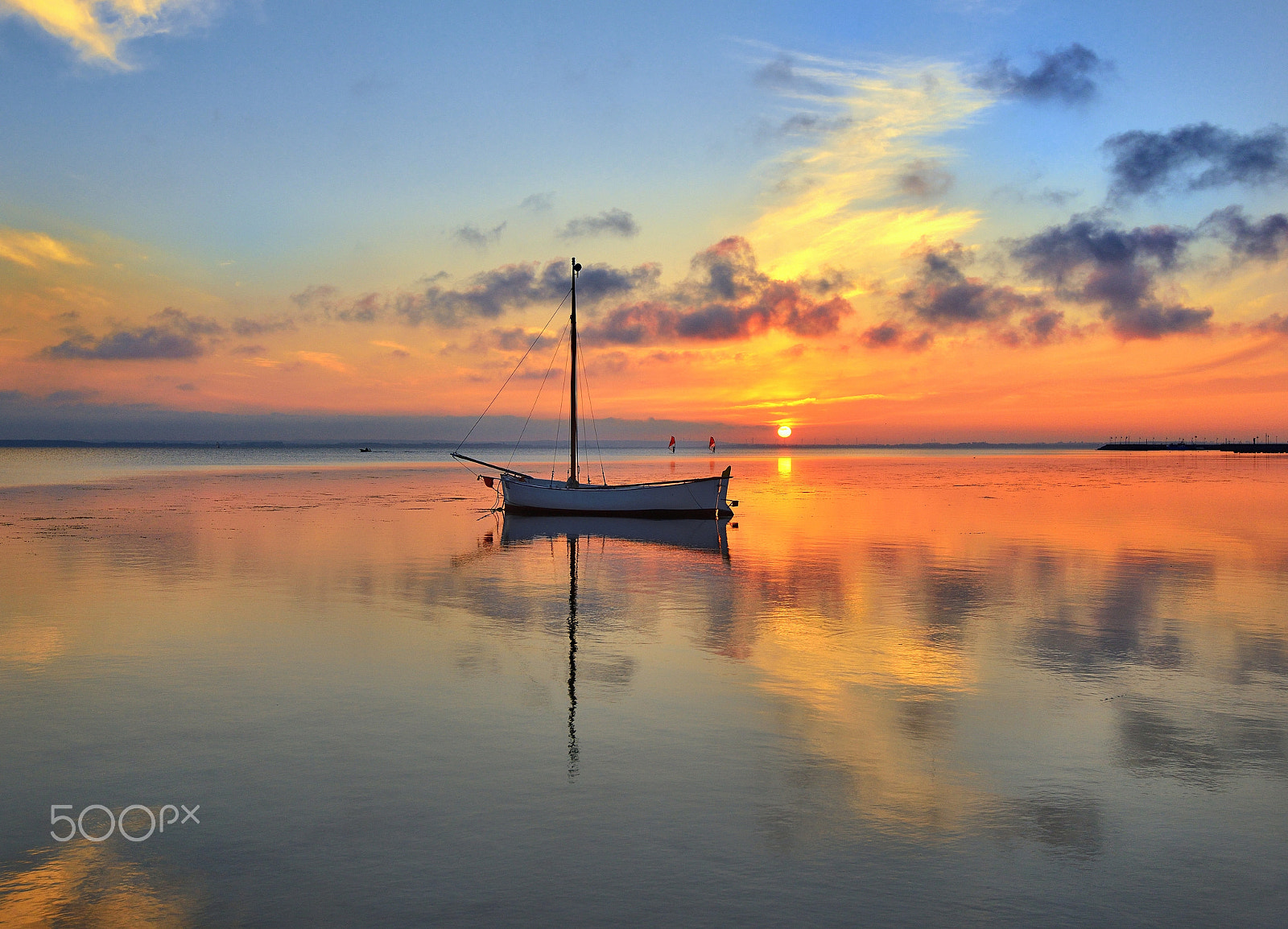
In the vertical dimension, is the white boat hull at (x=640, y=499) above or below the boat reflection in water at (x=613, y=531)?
above

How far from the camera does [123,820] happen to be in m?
8.27

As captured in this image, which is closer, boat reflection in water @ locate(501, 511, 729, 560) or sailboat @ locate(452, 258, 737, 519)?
boat reflection in water @ locate(501, 511, 729, 560)

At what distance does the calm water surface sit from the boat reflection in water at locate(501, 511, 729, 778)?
645 centimetres

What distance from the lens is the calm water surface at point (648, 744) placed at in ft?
22.9

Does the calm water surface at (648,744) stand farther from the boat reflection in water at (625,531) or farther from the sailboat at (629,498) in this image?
the sailboat at (629,498)

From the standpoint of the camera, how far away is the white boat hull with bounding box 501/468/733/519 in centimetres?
4344

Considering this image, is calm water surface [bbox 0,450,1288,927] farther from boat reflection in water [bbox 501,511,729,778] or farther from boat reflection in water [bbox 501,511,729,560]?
boat reflection in water [bbox 501,511,729,560]

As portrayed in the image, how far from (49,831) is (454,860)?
3935mm

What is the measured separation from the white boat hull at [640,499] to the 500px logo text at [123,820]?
113 feet

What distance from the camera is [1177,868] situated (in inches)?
288

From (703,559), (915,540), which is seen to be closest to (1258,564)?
(915,540)

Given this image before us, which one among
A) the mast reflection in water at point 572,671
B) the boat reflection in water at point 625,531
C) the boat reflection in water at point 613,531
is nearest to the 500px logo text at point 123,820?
the mast reflection in water at point 572,671

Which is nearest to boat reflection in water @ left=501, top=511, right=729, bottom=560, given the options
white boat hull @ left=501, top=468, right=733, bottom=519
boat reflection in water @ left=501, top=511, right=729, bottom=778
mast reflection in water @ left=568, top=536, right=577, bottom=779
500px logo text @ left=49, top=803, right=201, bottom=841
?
boat reflection in water @ left=501, top=511, right=729, bottom=778

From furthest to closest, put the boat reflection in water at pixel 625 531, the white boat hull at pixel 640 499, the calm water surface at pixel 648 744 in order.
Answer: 1. the white boat hull at pixel 640 499
2. the boat reflection in water at pixel 625 531
3. the calm water surface at pixel 648 744
